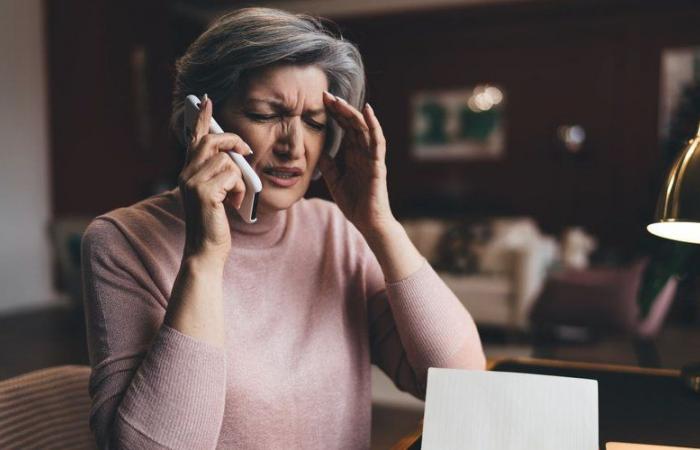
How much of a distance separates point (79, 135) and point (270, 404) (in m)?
5.97

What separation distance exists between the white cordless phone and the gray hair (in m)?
0.05

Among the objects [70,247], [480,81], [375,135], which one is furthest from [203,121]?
[480,81]

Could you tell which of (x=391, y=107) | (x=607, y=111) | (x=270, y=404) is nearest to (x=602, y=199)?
(x=607, y=111)

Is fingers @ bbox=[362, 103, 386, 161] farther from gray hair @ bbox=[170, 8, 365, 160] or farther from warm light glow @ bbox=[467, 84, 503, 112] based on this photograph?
warm light glow @ bbox=[467, 84, 503, 112]

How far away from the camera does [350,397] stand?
116cm

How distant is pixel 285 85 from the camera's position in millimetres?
1036

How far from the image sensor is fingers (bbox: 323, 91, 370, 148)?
1061mm

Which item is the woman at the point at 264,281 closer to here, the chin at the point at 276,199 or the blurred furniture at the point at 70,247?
the chin at the point at 276,199

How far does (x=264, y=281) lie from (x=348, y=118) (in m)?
0.29

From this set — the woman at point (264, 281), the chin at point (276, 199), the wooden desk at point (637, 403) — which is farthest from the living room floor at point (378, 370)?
the chin at point (276, 199)

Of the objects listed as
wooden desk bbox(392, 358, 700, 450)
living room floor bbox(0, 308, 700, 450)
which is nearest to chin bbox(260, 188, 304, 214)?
wooden desk bbox(392, 358, 700, 450)

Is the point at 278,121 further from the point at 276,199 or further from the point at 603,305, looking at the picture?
the point at 603,305

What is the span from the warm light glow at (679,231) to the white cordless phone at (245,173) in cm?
55

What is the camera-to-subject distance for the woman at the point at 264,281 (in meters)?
0.88
